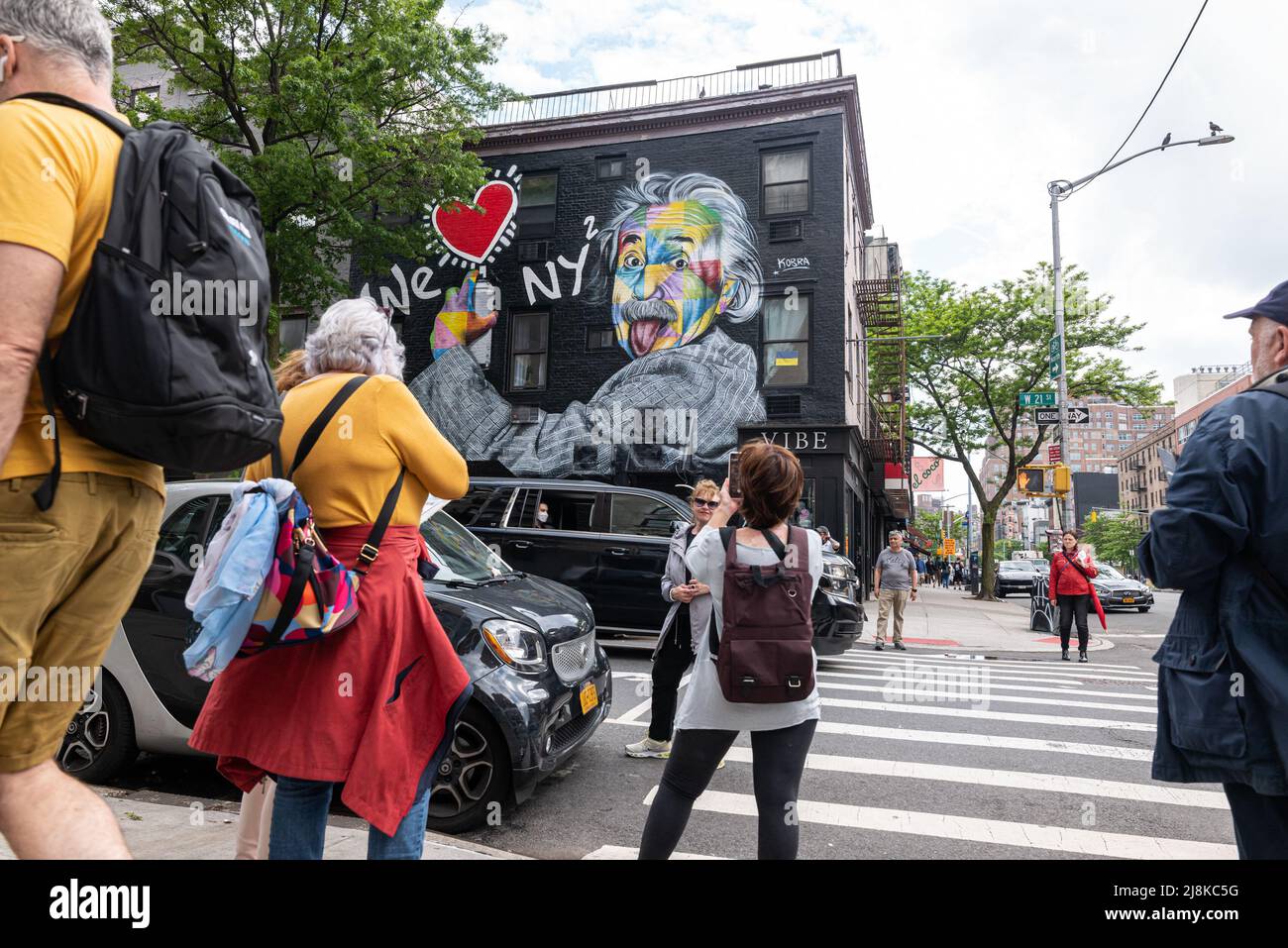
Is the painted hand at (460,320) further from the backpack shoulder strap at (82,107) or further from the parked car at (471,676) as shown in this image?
the backpack shoulder strap at (82,107)

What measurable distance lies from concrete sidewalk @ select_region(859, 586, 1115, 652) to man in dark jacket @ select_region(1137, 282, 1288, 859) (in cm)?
1243

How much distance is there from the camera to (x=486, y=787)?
164 inches

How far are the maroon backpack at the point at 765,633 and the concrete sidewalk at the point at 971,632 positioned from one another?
1202 cm

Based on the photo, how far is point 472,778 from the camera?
4.24m

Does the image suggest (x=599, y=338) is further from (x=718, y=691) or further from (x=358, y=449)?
(x=358, y=449)

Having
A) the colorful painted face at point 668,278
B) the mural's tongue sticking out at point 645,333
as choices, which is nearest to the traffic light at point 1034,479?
the colorful painted face at point 668,278

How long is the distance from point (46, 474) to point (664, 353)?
60.7 feet

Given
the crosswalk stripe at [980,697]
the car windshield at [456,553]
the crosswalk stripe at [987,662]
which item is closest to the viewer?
the car windshield at [456,553]

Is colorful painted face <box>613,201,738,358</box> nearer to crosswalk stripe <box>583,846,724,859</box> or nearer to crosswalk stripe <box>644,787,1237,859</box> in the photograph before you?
crosswalk stripe <box>644,787,1237,859</box>

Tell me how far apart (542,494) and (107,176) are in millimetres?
8641

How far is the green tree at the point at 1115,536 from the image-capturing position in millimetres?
93812

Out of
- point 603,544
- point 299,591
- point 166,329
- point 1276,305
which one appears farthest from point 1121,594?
point 166,329
